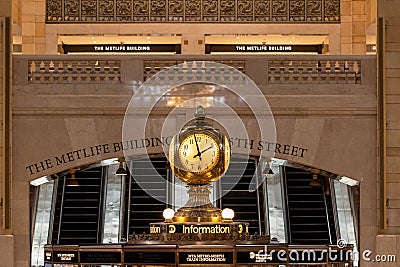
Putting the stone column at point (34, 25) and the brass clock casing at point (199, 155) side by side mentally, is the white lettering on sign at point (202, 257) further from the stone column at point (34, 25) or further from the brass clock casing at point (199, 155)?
the stone column at point (34, 25)

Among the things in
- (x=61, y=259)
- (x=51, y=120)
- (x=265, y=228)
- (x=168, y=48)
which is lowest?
(x=61, y=259)

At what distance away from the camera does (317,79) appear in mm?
14086

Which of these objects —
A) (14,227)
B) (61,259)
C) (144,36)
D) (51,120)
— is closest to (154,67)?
(51,120)

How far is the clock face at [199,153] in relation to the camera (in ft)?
26.1

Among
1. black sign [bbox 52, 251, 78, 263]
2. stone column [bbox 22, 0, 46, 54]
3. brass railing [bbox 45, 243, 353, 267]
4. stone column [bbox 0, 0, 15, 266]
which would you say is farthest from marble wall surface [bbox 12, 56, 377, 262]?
brass railing [bbox 45, 243, 353, 267]

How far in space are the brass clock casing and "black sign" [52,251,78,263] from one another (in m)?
1.24

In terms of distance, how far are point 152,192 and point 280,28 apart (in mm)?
3688

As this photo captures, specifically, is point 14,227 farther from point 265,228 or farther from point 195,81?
point 265,228

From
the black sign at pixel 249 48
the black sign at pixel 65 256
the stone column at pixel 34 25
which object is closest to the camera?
the black sign at pixel 65 256

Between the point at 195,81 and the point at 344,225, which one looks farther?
the point at 344,225

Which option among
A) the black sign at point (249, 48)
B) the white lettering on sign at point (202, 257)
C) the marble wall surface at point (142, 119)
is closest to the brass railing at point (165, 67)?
the marble wall surface at point (142, 119)

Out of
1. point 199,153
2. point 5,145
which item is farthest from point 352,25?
point 199,153

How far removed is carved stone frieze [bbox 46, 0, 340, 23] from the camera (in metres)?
18.6

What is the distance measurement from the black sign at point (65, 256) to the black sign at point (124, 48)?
12365mm
